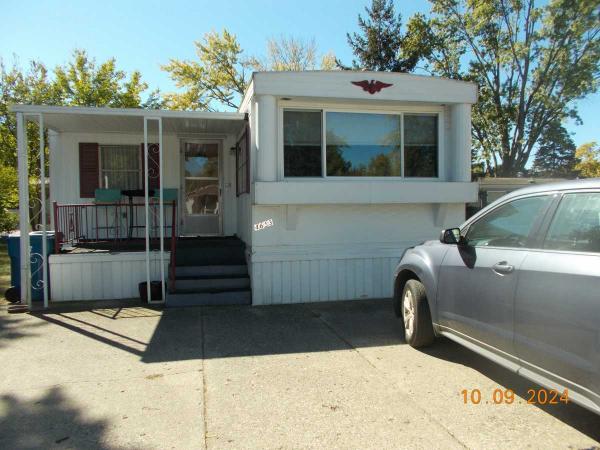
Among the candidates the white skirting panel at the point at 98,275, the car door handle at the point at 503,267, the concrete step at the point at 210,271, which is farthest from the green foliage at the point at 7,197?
the car door handle at the point at 503,267

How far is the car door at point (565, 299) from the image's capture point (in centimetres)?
281

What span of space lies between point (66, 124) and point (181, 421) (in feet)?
23.0

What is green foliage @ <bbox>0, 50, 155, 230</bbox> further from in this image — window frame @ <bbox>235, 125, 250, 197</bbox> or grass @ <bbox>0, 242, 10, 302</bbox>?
window frame @ <bbox>235, 125, 250, 197</bbox>

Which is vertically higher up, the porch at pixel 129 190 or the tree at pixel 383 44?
the tree at pixel 383 44

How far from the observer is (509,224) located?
387cm

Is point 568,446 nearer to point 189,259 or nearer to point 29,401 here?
point 29,401

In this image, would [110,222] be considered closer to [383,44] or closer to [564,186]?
[564,186]

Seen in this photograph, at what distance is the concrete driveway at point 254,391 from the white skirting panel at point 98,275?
4.64 ft

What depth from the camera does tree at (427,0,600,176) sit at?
821 inches

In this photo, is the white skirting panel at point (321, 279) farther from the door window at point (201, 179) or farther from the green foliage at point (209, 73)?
the green foliage at point (209, 73)

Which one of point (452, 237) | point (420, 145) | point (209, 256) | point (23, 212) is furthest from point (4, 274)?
point (452, 237)

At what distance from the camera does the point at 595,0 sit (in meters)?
19.8

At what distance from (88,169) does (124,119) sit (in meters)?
2.08

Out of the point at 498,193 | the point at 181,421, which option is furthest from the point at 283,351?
the point at 498,193
